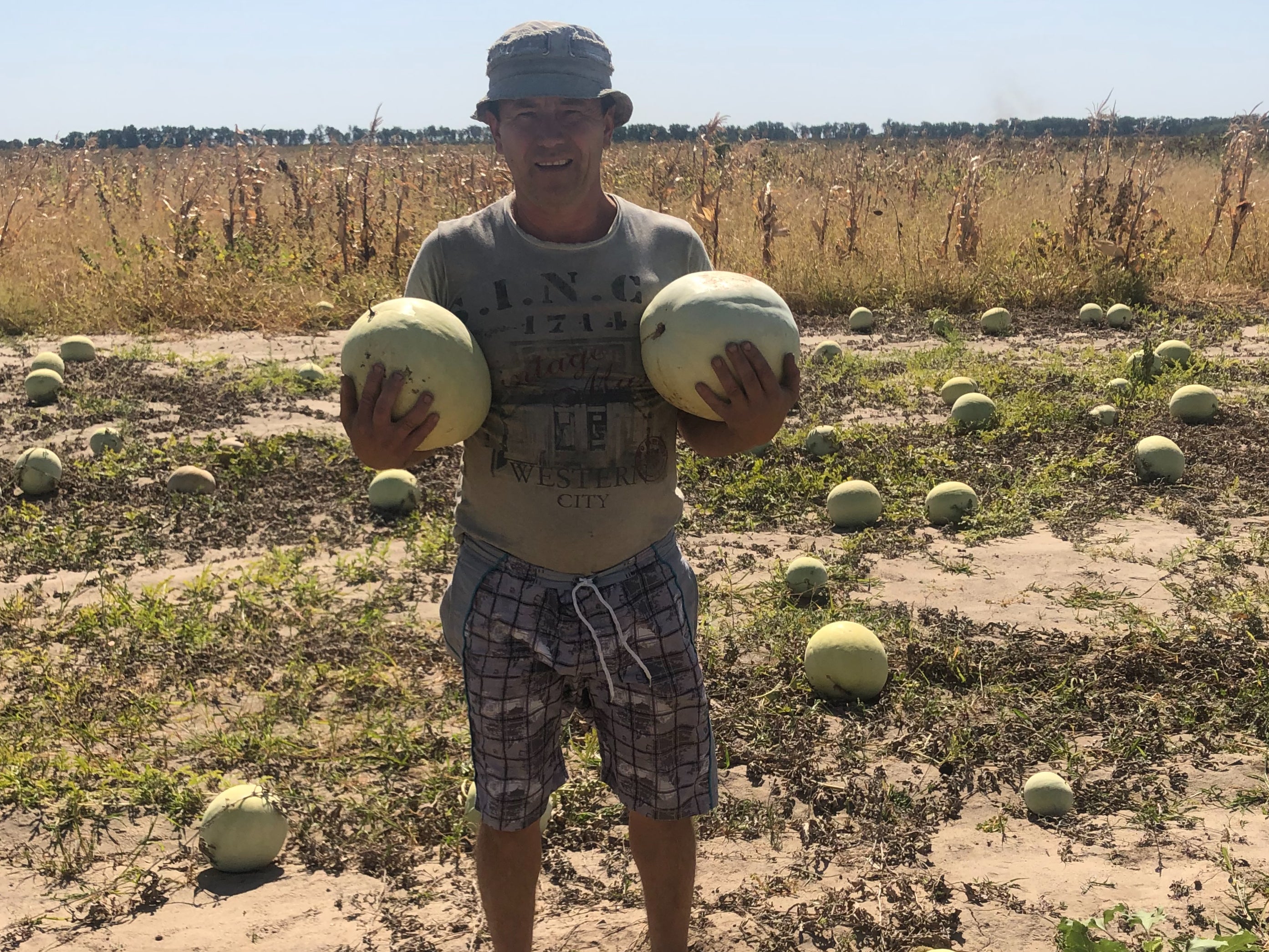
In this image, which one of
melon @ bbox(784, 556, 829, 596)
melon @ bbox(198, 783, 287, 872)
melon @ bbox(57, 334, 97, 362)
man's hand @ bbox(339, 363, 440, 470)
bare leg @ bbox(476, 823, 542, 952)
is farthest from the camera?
melon @ bbox(57, 334, 97, 362)

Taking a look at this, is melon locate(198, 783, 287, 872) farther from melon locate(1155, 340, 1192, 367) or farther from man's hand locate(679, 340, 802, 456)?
melon locate(1155, 340, 1192, 367)

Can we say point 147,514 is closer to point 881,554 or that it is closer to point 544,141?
point 881,554

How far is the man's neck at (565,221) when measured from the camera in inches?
92.5

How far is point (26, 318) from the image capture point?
11102mm

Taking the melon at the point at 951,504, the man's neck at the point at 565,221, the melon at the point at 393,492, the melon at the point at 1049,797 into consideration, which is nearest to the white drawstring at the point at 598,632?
the man's neck at the point at 565,221

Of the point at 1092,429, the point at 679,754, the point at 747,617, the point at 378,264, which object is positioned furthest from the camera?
the point at 378,264

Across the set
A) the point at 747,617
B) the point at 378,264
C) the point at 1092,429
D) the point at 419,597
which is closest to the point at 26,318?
the point at 378,264

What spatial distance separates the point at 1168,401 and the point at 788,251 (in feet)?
20.2

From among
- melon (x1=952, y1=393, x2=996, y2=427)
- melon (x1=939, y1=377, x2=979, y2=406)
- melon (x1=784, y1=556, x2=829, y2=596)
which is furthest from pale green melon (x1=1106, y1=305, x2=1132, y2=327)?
melon (x1=784, y1=556, x2=829, y2=596)

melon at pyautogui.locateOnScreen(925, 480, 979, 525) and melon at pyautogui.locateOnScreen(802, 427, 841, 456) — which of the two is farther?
melon at pyautogui.locateOnScreen(802, 427, 841, 456)

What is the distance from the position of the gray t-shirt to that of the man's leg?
2.13ft

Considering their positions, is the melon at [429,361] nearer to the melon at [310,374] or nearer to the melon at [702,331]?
the melon at [702,331]

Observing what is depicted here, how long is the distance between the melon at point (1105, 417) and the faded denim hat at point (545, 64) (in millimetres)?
6002

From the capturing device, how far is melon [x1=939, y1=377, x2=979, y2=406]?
26.5 ft
